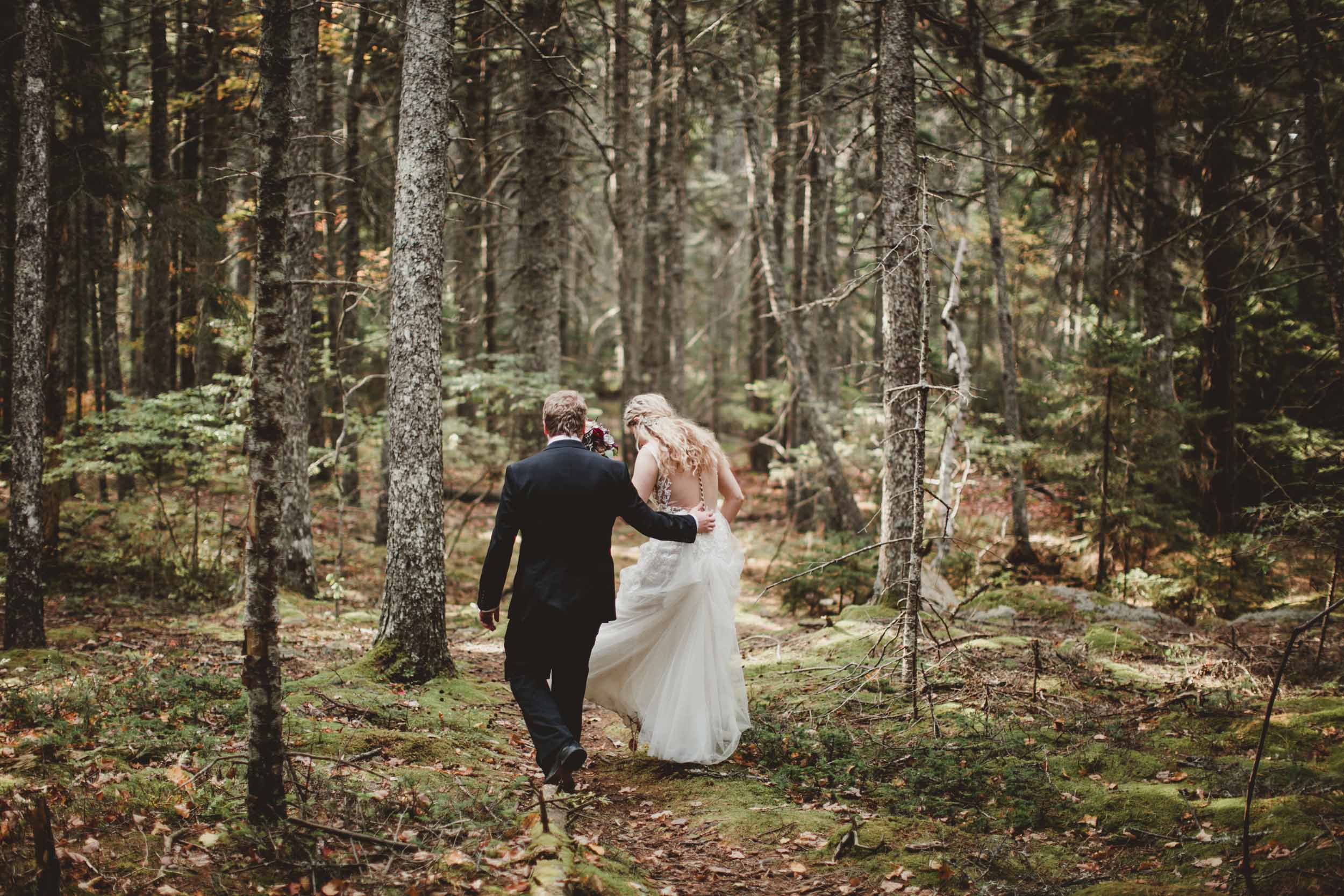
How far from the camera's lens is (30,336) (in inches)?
288

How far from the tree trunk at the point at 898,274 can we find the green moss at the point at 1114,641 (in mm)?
1880

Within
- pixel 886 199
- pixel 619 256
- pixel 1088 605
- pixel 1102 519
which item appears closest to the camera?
pixel 886 199

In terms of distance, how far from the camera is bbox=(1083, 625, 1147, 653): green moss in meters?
7.90

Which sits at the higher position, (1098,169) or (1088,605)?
(1098,169)

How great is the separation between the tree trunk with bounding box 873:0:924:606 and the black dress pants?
4438mm

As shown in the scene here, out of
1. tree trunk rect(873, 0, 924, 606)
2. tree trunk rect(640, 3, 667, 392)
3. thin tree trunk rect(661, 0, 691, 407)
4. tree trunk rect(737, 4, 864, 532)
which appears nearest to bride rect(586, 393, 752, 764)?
tree trunk rect(873, 0, 924, 606)

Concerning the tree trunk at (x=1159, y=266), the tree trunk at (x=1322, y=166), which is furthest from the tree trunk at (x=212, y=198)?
the tree trunk at (x=1159, y=266)

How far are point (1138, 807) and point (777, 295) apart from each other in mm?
9787

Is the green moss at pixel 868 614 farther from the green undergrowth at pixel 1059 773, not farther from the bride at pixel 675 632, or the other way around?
the bride at pixel 675 632

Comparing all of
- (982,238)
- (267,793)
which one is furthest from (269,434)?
(982,238)

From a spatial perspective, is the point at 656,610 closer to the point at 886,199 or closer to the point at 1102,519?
the point at 886,199

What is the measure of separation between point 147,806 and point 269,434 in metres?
1.92

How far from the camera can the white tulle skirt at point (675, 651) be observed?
5.69 metres

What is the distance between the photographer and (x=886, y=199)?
896 centimetres
